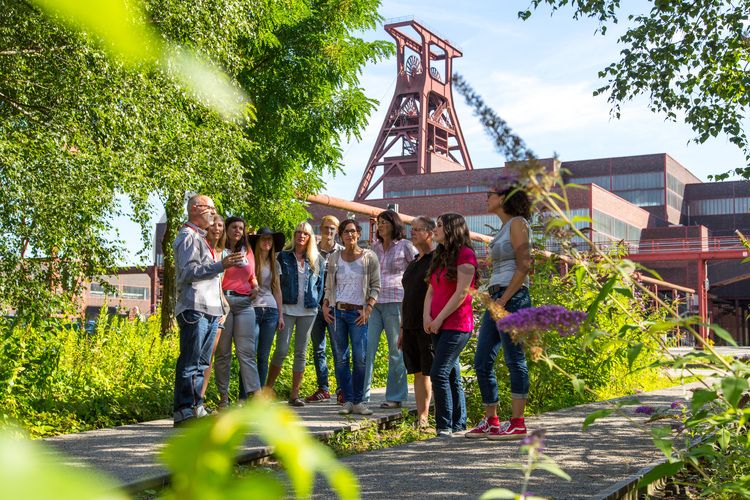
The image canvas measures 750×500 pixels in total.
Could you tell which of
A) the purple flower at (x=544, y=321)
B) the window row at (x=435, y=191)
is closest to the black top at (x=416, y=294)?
the purple flower at (x=544, y=321)

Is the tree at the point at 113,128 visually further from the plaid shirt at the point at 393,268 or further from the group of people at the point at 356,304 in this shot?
the plaid shirt at the point at 393,268

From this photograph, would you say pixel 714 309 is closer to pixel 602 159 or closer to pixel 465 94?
pixel 602 159

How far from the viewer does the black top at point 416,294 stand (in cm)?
636

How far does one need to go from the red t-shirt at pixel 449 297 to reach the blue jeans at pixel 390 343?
52.0 inches

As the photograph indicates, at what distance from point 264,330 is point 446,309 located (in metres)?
2.21

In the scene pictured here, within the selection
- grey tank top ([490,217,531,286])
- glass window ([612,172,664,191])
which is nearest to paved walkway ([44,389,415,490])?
grey tank top ([490,217,531,286])

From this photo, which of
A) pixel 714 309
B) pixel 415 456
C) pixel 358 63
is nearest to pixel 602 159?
pixel 714 309

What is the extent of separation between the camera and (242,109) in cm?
1137

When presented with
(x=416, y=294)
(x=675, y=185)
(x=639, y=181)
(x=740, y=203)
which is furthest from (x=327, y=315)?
(x=740, y=203)

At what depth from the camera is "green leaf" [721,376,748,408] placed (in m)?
2.16

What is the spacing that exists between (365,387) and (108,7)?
6.75 m

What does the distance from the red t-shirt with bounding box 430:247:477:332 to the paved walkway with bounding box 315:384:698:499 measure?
0.80 m

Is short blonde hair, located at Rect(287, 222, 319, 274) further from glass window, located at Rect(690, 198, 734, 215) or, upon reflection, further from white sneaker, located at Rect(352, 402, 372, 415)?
glass window, located at Rect(690, 198, 734, 215)

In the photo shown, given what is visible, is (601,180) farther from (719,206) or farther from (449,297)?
(449,297)
